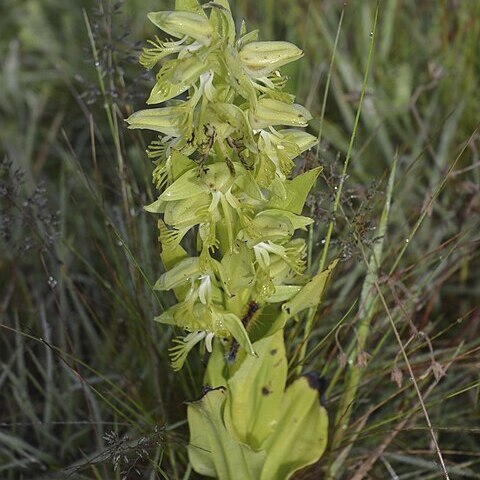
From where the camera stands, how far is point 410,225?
1.97 meters

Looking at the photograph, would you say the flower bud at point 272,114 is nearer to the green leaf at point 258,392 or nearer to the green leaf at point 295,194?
the green leaf at point 295,194

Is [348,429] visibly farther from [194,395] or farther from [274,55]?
[274,55]

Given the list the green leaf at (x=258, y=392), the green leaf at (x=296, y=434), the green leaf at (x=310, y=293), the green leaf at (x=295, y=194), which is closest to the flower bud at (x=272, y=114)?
the green leaf at (x=295, y=194)

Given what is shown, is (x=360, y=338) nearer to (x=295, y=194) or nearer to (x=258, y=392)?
(x=258, y=392)

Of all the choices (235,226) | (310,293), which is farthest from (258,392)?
(235,226)

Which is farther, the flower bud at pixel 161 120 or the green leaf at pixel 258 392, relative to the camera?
the green leaf at pixel 258 392

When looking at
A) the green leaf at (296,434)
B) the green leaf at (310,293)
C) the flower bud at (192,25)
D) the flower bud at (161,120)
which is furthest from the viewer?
the green leaf at (296,434)

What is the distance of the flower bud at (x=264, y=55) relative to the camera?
1.10 metres

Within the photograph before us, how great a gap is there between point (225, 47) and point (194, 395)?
2.55ft

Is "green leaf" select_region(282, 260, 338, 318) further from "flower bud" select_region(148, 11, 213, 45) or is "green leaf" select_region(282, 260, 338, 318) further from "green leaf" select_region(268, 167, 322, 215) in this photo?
"flower bud" select_region(148, 11, 213, 45)

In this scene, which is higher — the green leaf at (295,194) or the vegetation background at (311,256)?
the green leaf at (295,194)

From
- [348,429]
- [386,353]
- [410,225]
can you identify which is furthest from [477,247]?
[348,429]

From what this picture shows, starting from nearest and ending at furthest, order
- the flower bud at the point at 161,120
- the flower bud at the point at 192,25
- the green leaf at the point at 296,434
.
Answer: the flower bud at the point at 192,25
the flower bud at the point at 161,120
the green leaf at the point at 296,434

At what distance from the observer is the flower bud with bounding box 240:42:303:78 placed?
1.10 metres
